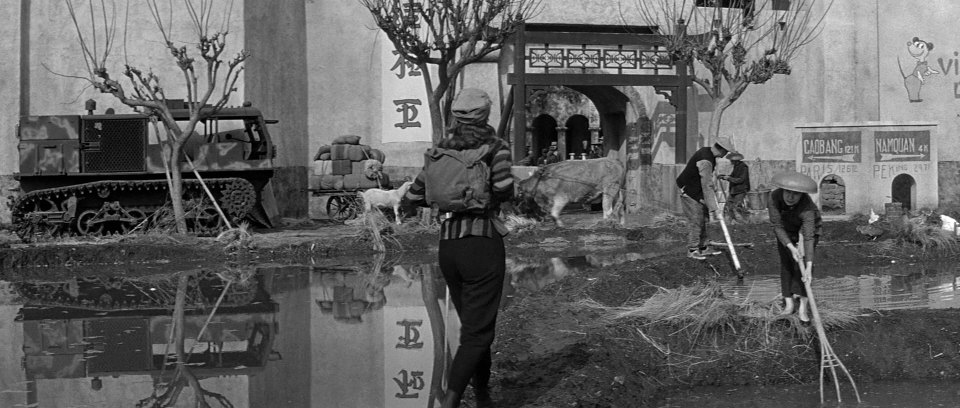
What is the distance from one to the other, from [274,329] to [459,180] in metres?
3.92

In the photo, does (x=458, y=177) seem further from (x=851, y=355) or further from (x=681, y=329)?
(x=851, y=355)

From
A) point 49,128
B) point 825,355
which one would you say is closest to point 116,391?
point 825,355

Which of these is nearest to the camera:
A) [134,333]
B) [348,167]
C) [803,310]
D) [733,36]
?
[803,310]

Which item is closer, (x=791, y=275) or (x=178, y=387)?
(x=178, y=387)

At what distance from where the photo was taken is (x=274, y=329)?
8.88 metres

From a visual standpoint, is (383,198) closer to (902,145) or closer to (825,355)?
(902,145)

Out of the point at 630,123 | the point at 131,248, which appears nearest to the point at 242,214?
the point at 131,248

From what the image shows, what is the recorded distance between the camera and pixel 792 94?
981 inches

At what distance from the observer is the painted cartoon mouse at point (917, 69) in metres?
25.2

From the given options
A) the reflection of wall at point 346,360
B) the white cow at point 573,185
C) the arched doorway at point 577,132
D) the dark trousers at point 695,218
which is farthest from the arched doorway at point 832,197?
the arched doorway at point 577,132

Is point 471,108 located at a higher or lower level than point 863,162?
lower

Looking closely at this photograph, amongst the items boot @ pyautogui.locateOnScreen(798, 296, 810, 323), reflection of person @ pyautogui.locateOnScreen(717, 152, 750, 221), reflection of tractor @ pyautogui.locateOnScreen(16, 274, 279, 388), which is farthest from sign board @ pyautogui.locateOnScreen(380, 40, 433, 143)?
boot @ pyautogui.locateOnScreen(798, 296, 810, 323)

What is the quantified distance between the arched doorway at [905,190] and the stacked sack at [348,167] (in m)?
10.1

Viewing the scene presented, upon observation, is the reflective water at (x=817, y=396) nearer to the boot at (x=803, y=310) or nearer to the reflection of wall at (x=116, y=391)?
the boot at (x=803, y=310)
